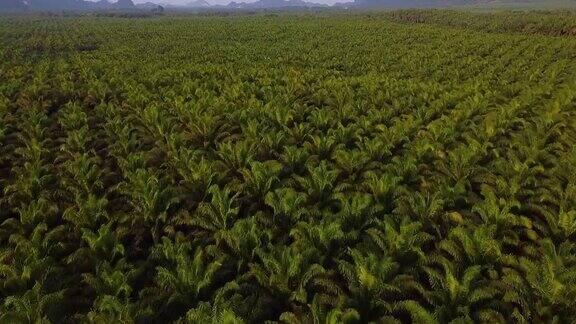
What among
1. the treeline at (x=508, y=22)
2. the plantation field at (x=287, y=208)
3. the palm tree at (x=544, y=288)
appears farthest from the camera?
the treeline at (x=508, y=22)

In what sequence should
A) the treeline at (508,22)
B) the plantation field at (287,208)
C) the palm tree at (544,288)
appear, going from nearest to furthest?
the palm tree at (544,288) < the plantation field at (287,208) < the treeline at (508,22)

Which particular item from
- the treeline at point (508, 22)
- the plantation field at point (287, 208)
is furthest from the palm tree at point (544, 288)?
the treeline at point (508, 22)

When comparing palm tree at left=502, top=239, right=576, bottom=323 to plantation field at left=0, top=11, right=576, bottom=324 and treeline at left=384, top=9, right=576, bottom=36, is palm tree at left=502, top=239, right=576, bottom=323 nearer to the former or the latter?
plantation field at left=0, top=11, right=576, bottom=324

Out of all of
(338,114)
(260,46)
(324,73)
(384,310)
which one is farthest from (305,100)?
(260,46)

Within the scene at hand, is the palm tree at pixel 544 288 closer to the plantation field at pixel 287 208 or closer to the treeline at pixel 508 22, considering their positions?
the plantation field at pixel 287 208

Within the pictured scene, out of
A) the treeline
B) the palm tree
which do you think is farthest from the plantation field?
the treeline

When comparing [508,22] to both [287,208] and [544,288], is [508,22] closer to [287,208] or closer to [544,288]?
[287,208]

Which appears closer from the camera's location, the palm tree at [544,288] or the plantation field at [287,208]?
the palm tree at [544,288]

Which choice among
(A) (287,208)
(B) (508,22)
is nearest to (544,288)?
(A) (287,208)

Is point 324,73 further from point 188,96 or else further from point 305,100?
point 188,96
